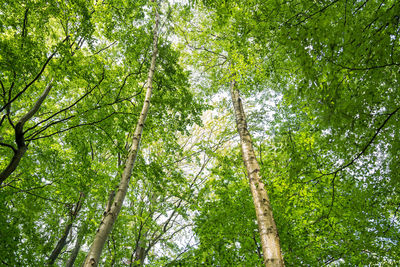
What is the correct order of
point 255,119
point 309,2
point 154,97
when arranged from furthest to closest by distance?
point 255,119 → point 154,97 → point 309,2

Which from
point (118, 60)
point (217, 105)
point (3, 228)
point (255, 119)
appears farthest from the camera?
point (217, 105)

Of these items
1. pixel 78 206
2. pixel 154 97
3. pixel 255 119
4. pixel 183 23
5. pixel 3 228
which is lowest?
pixel 3 228

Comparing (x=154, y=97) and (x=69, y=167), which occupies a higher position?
(x=154, y=97)

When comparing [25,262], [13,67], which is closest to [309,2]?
[13,67]

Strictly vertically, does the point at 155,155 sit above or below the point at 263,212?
above

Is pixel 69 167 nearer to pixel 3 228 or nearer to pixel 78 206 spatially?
pixel 3 228

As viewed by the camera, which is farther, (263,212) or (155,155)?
(155,155)

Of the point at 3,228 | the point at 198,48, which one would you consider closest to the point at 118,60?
the point at 198,48

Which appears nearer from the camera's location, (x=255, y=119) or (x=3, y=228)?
(x=3, y=228)

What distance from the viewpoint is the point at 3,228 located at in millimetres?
4773

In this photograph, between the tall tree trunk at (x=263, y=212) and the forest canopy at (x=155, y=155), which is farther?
the forest canopy at (x=155, y=155)

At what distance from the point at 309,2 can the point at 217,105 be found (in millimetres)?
7135

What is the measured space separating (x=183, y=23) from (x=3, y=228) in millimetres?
8381

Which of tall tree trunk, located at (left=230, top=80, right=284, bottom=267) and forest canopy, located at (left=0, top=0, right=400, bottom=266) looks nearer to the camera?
tall tree trunk, located at (left=230, top=80, right=284, bottom=267)
